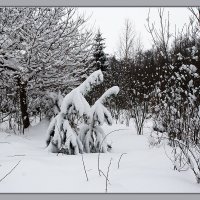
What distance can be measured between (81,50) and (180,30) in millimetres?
2937

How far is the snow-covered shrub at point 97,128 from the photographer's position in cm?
544

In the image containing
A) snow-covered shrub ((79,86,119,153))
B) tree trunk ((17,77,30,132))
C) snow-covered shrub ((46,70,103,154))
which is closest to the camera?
snow-covered shrub ((46,70,103,154))

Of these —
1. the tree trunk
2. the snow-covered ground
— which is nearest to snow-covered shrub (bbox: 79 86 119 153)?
the snow-covered ground

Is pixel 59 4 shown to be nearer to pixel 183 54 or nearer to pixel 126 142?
pixel 126 142

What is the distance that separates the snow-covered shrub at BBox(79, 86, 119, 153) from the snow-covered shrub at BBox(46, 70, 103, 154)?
126 millimetres

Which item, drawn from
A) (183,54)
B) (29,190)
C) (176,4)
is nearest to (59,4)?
(176,4)

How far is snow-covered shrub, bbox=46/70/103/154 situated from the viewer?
5300mm

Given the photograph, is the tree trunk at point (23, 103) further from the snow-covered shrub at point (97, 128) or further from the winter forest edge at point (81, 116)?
the snow-covered shrub at point (97, 128)

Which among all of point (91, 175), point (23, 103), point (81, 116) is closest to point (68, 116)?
point (81, 116)

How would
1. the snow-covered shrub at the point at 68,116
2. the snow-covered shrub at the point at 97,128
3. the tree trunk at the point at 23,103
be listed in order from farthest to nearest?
the tree trunk at the point at 23,103 → the snow-covered shrub at the point at 97,128 → the snow-covered shrub at the point at 68,116

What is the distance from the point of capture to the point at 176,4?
473 centimetres

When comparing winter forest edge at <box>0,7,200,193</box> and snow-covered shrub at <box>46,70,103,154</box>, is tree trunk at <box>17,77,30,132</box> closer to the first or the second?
winter forest edge at <box>0,7,200,193</box>

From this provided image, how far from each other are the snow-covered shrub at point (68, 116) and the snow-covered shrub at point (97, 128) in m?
0.13

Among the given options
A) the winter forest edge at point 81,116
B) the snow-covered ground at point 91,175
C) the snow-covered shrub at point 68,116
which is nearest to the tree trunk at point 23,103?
the winter forest edge at point 81,116
